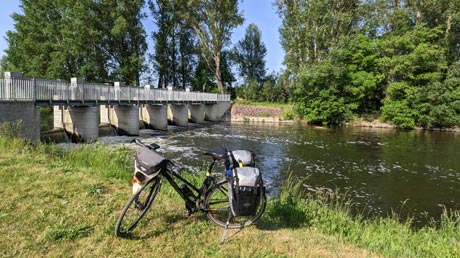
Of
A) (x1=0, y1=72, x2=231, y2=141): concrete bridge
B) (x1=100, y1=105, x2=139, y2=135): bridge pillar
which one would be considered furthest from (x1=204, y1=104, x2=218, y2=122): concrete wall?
(x1=100, y1=105, x2=139, y2=135): bridge pillar

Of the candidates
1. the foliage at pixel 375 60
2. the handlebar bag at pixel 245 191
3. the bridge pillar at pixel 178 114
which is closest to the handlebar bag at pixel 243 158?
the handlebar bag at pixel 245 191

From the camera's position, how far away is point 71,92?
1599 cm

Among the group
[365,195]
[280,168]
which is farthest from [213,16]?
[365,195]

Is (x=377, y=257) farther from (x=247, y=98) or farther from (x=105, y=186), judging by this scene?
(x=247, y=98)

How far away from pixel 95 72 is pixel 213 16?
16.9 m

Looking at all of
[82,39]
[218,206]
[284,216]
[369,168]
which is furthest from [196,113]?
Result: [218,206]

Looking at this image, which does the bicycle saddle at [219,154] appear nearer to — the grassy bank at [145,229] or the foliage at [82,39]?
the grassy bank at [145,229]

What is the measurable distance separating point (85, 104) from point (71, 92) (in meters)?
1.04

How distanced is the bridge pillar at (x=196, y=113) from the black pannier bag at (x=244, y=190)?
101ft

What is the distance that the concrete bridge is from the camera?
40.4 feet

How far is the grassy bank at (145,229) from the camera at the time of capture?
333 cm

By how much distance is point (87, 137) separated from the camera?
17078 mm

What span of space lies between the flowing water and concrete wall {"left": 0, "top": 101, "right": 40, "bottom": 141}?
236 inches

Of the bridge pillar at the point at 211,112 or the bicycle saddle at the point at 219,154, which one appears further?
the bridge pillar at the point at 211,112
